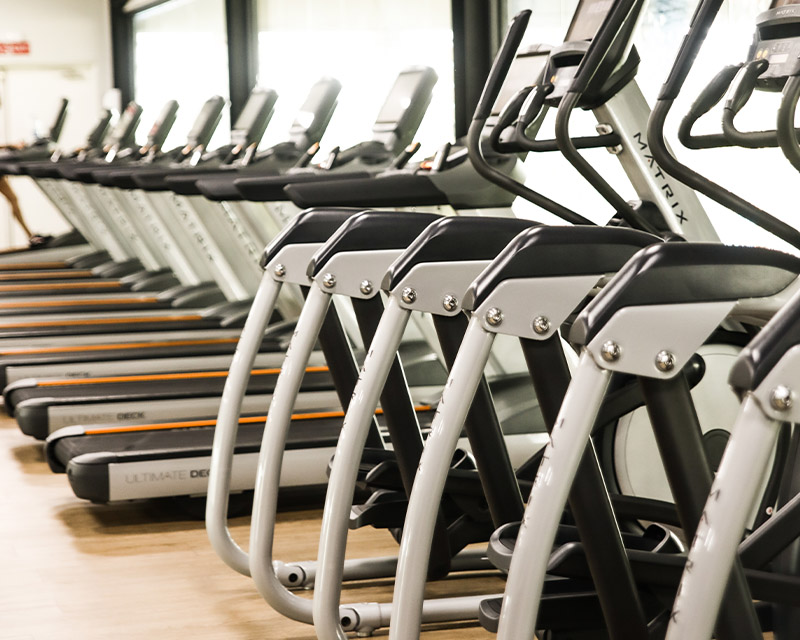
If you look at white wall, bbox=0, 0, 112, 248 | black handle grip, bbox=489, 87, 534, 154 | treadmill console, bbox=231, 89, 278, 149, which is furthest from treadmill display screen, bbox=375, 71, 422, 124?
white wall, bbox=0, 0, 112, 248

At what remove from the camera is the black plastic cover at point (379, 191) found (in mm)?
3693

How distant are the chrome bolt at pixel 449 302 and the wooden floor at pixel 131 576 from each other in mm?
775

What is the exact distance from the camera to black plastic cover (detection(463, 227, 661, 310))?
179 cm

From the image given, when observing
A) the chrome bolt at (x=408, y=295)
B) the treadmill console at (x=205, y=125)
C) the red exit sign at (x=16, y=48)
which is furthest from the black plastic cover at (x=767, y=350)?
the red exit sign at (x=16, y=48)

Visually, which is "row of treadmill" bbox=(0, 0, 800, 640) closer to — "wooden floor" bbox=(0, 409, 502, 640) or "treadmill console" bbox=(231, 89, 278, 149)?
"wooden floor" bbox=(0, 409, 502, 640)

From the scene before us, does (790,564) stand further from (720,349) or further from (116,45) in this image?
(116,45)

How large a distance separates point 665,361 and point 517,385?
253 cm

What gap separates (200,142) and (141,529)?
3656 mm

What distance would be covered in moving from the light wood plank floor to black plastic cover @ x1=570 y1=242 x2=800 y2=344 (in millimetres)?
1194

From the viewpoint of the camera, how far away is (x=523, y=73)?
3.44 meters

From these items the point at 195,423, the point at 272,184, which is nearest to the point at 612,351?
the point at 195,423

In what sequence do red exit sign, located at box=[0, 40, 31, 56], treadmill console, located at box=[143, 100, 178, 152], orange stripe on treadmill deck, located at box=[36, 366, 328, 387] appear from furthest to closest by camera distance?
red exit sign, located at box=[0, 40, 31, 56] → treadmill console, located at box=[143, 100, 178, 152] → orange stripe on treadmill deck, located at box=[36, 366, 328, 387]

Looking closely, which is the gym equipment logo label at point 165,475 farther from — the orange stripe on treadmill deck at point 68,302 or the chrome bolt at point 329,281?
the orange stripe on treadmill deck at point 68,302

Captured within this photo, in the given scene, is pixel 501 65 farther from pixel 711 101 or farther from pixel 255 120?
pixel 255 120
